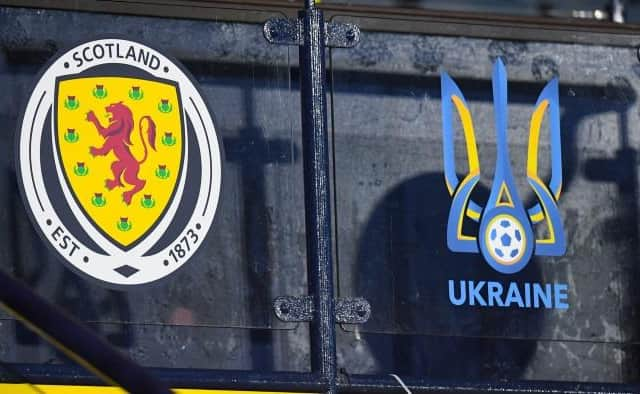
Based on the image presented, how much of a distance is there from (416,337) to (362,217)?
382mm

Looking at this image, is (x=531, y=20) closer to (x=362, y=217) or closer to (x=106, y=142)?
(x=362, y=217)

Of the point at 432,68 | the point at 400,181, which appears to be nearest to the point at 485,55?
the point at 432,68

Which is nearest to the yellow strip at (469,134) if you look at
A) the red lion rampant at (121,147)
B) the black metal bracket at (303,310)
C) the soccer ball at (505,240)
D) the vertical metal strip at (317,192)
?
the soccer ball at (505,240)

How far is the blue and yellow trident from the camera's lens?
4449mm

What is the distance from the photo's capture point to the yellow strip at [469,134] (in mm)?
4484

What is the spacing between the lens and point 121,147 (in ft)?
13.5

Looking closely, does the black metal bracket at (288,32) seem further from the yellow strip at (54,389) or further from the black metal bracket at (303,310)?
the yellow strip at (54,389)

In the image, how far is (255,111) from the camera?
430 centimetres

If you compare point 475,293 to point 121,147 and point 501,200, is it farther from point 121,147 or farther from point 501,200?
point 121,147

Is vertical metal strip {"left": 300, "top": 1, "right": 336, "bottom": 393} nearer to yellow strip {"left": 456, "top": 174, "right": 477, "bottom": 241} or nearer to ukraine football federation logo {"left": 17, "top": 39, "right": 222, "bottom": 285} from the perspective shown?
ukraine football federation logo {"left": 17, "top": 39, "right": 222, "bottom": 285}

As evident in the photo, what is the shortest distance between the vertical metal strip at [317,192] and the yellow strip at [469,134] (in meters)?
0.45

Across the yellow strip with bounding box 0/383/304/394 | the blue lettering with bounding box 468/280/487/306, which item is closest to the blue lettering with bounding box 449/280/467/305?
the blue lettering with bounding box 468/280/487/306

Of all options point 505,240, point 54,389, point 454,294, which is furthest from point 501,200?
point 54,389

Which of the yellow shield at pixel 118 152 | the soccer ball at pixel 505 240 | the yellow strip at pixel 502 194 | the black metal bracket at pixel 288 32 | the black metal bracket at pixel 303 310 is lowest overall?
the black metal bracket at pixel 303 310
